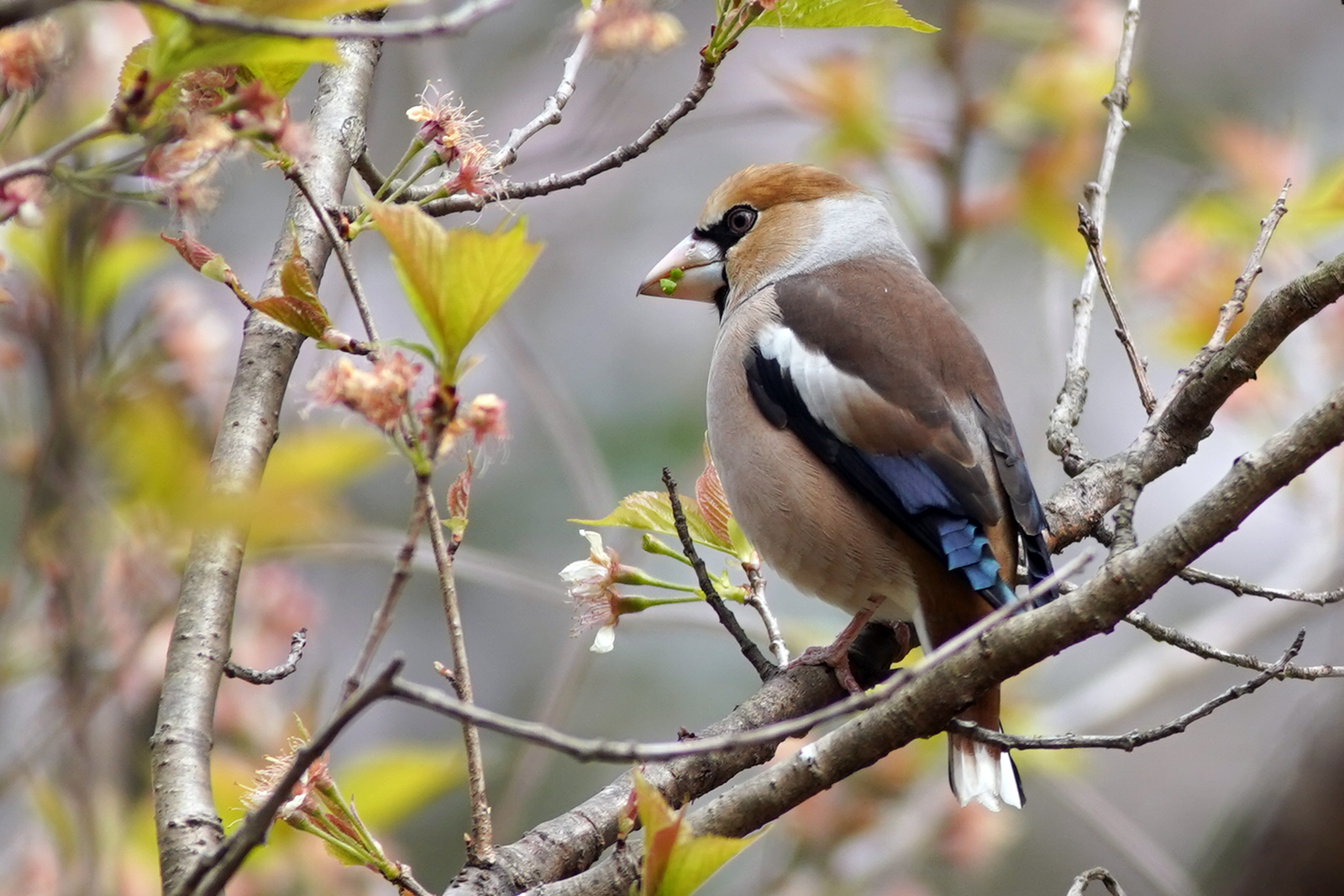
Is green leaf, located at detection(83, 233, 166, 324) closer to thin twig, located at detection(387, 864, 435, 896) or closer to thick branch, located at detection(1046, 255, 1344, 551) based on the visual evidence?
thin twig, located at detection(387, 864, 435, 896)

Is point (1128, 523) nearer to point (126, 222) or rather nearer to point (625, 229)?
point (126, 222)

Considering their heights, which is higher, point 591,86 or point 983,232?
point 591,86

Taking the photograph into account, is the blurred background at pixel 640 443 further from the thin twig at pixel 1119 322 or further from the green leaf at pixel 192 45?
the thin twig at pixel 1119 322

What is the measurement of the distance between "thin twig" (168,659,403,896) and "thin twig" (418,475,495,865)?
29 centimetres

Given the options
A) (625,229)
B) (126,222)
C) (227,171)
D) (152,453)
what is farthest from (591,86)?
(152,453)

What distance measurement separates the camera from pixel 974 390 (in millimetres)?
3346

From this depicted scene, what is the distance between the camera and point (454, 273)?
4.80 ft

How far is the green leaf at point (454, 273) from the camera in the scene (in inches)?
57.4

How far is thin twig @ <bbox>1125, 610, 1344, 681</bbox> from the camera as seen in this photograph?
2061 mm

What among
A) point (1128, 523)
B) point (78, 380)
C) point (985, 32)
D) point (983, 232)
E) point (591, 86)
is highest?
point (591, 86)

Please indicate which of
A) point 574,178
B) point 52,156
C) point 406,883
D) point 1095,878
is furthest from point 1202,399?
point 52,156

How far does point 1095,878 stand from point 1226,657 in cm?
40

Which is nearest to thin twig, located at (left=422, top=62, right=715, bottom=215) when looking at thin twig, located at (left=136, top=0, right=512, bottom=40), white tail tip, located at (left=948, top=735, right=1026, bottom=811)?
thin twig, located at (left=136, top=0, right=512, bottom=40)

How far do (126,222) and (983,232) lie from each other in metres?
2.83
